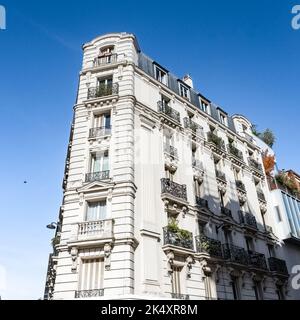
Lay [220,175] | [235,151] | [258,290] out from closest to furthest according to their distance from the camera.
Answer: [258,290] → [220,175] → [235,151]

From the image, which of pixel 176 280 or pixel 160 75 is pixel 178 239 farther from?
pixel 160 75

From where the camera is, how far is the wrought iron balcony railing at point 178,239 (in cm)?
1409

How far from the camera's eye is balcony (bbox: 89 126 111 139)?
16.2 metres

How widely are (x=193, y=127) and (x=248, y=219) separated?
298 inches

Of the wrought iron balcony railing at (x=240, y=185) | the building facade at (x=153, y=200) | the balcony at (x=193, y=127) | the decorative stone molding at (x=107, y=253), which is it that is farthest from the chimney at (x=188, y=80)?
the decorative stone molding at (x=107, y=253)

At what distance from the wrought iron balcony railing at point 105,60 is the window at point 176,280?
43.4 ft

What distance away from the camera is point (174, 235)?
14398 millimetres

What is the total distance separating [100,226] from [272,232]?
15.2 metres

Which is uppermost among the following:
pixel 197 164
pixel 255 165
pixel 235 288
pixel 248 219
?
pixel 255 165

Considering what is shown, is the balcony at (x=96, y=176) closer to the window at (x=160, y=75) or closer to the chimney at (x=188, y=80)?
the window at (x=160, y=75)

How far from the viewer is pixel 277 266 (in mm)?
19953

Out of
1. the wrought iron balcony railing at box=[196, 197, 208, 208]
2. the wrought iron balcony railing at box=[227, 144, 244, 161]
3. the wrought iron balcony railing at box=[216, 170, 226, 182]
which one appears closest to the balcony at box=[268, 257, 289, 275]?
the wrought iron balcony railing at box=[216, 170, 226, 182]

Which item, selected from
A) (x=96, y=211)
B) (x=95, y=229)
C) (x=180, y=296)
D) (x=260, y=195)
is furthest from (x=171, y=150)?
(x=260, y=195)
